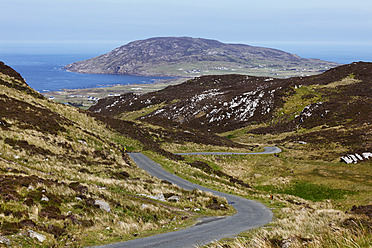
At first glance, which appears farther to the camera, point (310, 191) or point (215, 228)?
point (310, 191)

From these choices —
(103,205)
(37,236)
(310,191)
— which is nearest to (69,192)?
(103,205)

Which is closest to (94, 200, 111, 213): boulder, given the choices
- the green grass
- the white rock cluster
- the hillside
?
the hillside

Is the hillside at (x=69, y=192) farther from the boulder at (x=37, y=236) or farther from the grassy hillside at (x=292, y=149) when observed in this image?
the grassy hillside at (x=292, y=149)

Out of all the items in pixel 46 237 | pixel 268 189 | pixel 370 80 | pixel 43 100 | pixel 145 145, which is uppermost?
pixel 370 80

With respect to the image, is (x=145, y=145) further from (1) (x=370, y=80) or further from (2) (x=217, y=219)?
(1) (x=370, y=80)

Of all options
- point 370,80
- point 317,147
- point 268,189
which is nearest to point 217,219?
point 268,189

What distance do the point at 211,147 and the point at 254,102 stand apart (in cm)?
5243

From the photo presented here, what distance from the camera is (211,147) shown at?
2233 inches

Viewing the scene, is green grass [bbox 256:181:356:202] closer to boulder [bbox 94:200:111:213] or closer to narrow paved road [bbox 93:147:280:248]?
narrow paved road [bbox 93:147:280:248]

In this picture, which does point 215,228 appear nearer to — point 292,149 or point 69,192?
point 69,192

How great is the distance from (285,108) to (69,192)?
89.0 m

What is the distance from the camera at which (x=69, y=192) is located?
55.3ft

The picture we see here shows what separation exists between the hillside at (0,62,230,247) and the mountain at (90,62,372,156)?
131 ft

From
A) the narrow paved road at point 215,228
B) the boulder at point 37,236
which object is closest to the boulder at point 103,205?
the narrow paved road at point 215,228
